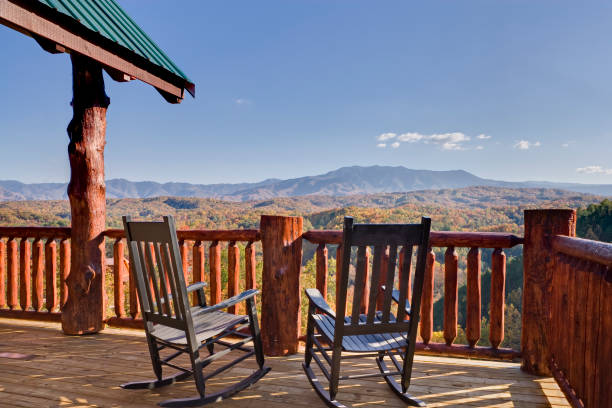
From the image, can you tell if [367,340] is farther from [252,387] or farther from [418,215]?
[418,215]

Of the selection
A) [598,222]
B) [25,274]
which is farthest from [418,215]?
[25,274]

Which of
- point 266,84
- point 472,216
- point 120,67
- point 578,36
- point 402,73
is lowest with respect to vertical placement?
point 472,216

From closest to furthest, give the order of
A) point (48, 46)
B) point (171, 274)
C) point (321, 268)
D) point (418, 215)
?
point (171, 274) → point (48, 46) → point (321, 268) → point (418, 215)

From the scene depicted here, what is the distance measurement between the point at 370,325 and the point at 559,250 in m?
1.26

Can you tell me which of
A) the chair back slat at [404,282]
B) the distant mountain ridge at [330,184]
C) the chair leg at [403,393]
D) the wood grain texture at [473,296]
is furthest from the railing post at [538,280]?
the distant mountain ridge at [330,184]

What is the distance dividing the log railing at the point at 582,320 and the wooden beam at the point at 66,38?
3154 millimetres

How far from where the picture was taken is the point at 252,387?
2281 mm

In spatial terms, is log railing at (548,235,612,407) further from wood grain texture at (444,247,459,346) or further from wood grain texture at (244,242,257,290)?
wood grain texture at (244,242,257,290)

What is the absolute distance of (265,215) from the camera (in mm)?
2744

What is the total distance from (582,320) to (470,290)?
0.90 metres

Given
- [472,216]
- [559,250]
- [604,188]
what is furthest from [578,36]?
[604,188]

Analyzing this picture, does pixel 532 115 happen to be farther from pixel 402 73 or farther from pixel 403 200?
pixel 403 200

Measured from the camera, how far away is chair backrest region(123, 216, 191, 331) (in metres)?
1.91

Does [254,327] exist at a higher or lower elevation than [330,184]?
lower
